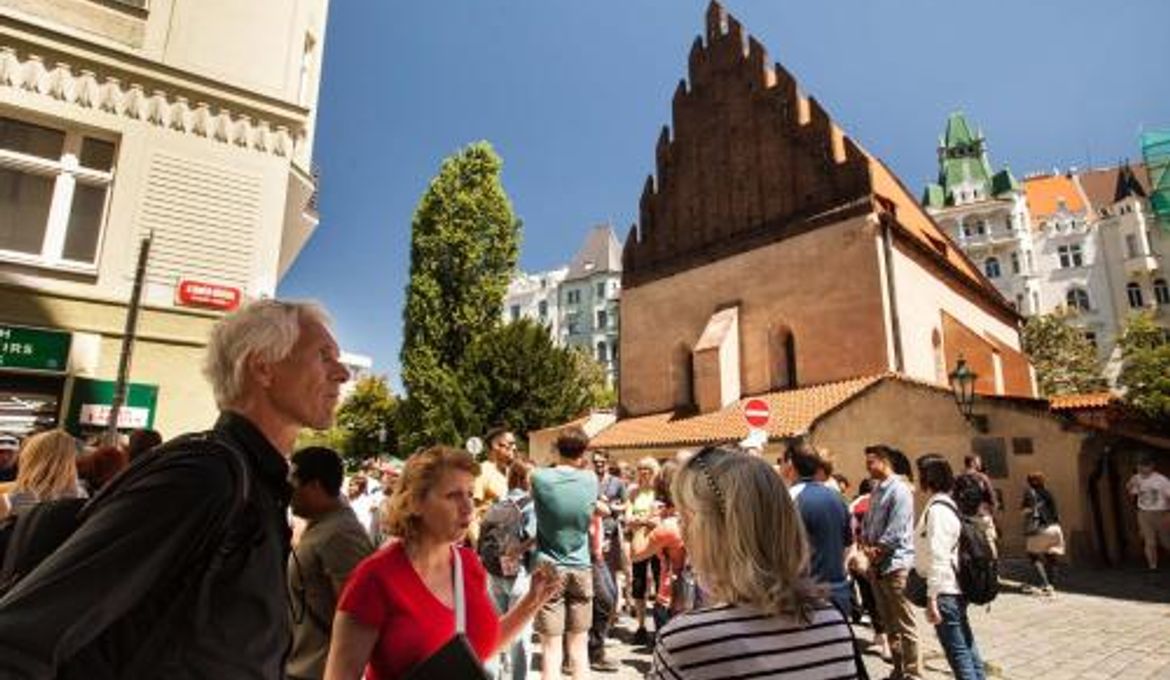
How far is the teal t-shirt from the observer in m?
5.46

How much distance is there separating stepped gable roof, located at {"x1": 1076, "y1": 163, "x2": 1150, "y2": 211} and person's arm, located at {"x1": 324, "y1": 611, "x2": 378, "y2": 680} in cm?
7468

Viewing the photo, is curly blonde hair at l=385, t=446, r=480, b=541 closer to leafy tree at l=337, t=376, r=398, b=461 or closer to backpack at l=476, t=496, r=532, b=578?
backpack at l=476, t=496, r=532, b=578

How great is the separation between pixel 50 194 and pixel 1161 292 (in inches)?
2728

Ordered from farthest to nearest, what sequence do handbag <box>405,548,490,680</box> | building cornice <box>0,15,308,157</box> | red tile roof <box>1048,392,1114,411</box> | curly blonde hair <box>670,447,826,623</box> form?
red tile roof <box>1048,392,1114,411</box> < building cornice <box>0,15,308,157</box> < handbag <box>405,548,490,680</box> < curly blonde hair <box>670,447,826,623</box>

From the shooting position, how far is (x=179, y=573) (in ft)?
4.58

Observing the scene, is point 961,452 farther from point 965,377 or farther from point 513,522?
point 513,522

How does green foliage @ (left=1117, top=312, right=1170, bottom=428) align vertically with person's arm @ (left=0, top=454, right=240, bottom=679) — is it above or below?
above

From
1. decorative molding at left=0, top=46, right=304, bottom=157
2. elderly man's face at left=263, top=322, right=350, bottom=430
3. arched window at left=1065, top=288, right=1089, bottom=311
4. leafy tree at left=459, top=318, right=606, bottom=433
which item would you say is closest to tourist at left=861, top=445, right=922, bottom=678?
elderly man's face at left=263, top=322, right=350, bottom=430

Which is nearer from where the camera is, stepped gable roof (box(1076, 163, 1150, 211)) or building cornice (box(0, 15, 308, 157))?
building cornice (box(0, 15, 308, 157))

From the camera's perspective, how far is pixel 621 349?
2917 cm

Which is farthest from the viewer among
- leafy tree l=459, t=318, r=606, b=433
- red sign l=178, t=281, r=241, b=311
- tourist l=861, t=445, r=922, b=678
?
leafy tree l=459, t=318, r=606, b=433

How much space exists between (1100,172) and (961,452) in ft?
228

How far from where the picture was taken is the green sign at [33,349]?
9.26 m

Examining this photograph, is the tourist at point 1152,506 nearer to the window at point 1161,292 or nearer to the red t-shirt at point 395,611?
the red t-shirt at point 395,611
